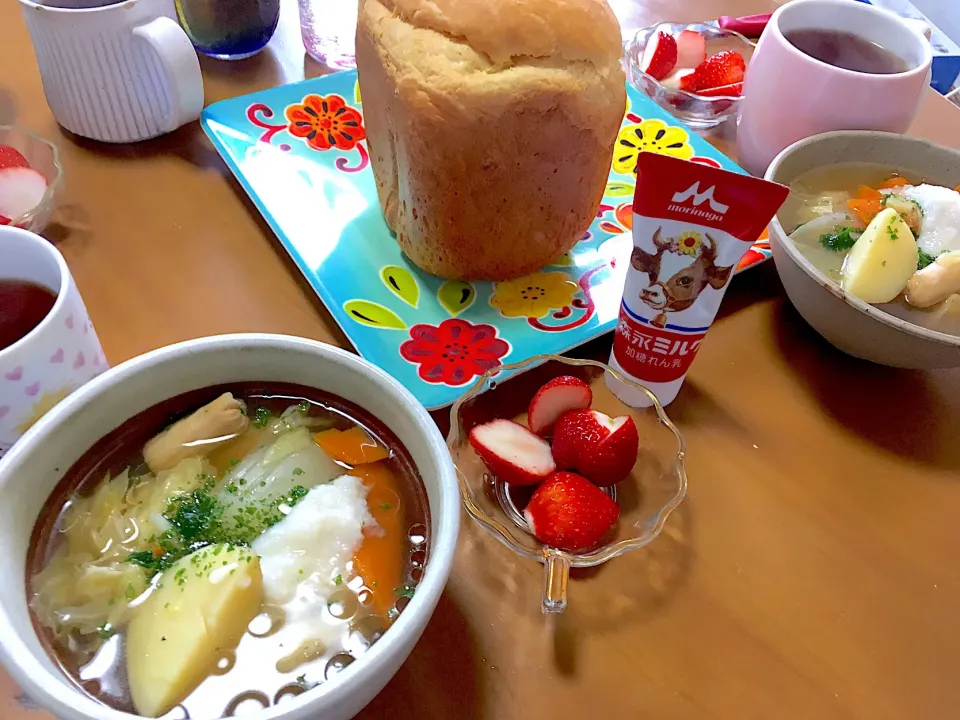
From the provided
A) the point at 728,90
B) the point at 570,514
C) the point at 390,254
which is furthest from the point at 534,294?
the point at 728,90

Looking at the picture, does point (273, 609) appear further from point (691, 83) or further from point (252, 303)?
point (691, 83)

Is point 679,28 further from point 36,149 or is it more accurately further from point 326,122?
point 36,149

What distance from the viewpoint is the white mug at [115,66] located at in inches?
34.3

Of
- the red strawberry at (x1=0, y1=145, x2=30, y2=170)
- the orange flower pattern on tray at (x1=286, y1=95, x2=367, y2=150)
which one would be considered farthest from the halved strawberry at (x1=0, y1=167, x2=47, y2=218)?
the orange flower pattern on tray at (x1=286, y1=95, x2=367, y2=150)

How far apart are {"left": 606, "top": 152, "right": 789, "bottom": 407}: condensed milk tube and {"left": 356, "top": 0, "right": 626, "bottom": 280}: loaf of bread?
140 millimetres

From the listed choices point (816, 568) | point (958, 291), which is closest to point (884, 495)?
point (816, 568)

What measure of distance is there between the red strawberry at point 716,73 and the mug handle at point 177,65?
703mm

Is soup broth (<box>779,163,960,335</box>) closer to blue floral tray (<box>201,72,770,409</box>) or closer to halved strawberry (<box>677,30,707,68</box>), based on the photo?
blue floral tray (<box>201,72,770,409</box>)

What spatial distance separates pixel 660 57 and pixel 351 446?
88 centimetres

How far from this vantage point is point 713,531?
67 centimetres

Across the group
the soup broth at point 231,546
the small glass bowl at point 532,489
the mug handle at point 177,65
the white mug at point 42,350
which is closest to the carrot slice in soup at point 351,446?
the soup broth at point 231,546

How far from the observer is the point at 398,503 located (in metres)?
0.52

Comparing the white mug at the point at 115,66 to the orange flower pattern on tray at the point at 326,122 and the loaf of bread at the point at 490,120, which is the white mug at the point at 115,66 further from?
the loaf of bread at the point at 490,120

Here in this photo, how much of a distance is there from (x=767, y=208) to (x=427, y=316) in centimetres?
36
